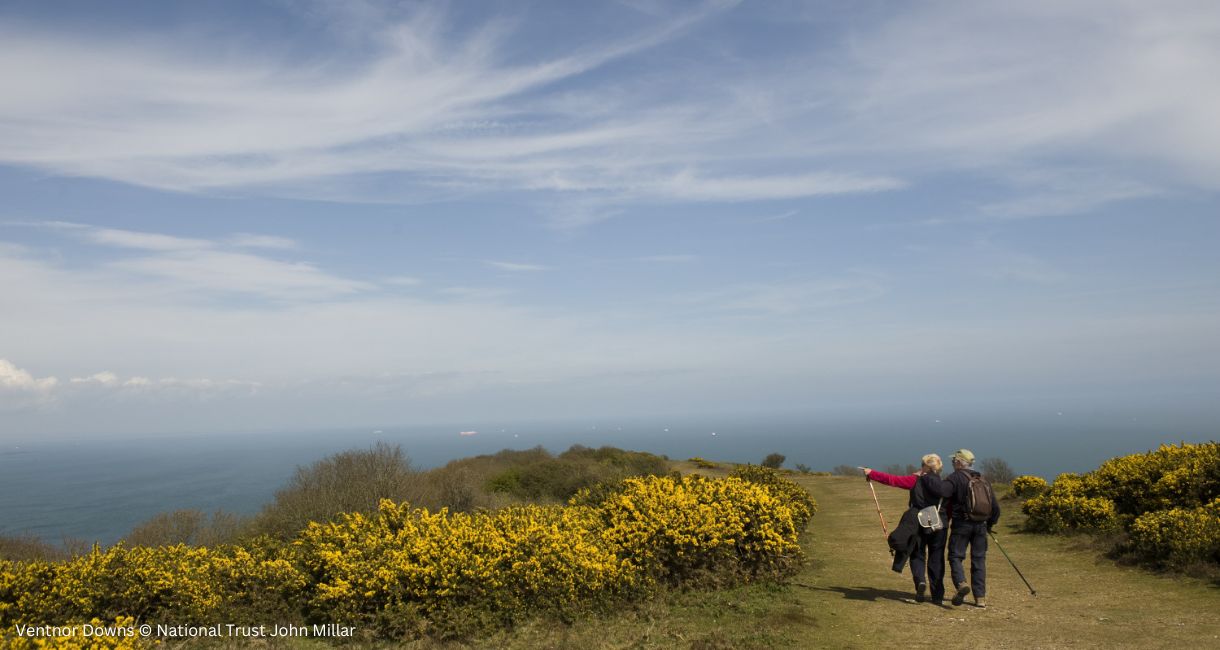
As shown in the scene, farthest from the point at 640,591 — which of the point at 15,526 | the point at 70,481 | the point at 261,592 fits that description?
the point at 70,481

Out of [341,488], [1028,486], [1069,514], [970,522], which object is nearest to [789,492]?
[1069,514]

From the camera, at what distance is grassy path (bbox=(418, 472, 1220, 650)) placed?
7871 millimetres

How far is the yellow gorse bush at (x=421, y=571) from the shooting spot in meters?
8.65

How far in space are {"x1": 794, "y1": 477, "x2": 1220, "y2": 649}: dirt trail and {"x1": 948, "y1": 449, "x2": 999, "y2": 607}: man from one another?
1.11 feet

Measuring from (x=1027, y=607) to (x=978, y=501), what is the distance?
1.68 metres

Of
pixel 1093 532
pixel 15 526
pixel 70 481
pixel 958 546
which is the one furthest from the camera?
pixel 70 481

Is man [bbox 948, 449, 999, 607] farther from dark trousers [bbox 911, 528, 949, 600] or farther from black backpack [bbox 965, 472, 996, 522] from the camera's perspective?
dark trousers [bbox 911, 528, 949, 600]

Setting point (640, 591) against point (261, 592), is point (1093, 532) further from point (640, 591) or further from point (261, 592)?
point (261, 592)

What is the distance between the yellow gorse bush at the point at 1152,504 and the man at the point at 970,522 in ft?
12.1

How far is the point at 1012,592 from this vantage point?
1014 centimetres

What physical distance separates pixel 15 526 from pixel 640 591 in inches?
3727

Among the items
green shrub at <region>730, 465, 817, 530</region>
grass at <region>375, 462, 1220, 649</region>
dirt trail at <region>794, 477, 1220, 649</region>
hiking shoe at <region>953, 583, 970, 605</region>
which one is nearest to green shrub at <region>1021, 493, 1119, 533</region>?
dirt trail at <region>794, 477, 1220, 649</region>

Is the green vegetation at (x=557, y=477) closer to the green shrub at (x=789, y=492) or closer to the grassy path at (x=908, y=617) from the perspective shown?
the green shrub at (x=789, y=492)

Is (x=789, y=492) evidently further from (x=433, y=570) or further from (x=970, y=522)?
(x=433, y=570)
